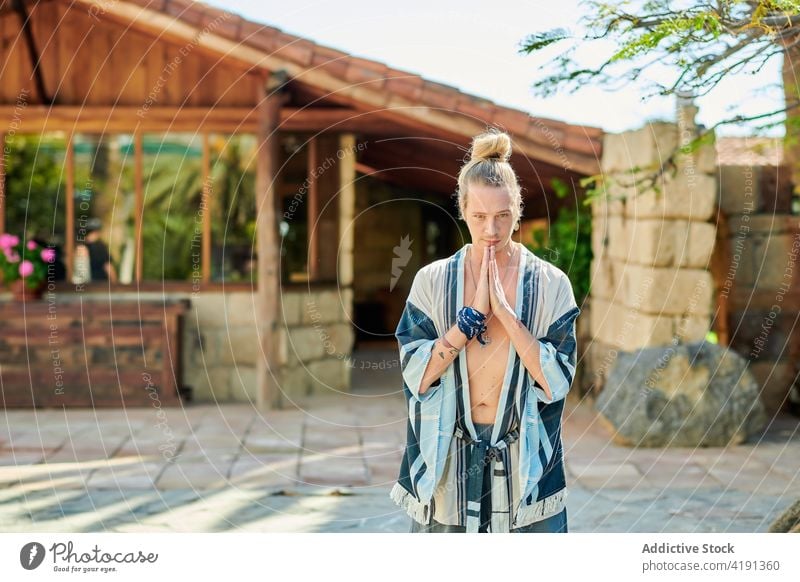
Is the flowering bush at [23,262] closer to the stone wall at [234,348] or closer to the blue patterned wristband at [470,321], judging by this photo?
the stone wall at [234,348]

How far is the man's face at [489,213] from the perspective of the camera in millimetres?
3072

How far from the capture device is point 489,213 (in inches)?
121

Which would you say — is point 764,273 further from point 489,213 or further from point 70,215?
point 489,213

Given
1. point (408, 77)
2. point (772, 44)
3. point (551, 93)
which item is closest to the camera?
point (772, 44)

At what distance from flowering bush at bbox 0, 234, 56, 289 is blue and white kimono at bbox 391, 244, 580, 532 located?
21.0ft

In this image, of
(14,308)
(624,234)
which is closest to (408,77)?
(624,234)

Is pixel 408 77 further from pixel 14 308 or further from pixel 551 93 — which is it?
pixel 14 308

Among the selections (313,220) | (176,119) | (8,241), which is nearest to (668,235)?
(313,220)

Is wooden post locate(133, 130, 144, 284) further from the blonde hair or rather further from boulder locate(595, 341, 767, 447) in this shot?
the blonde hair

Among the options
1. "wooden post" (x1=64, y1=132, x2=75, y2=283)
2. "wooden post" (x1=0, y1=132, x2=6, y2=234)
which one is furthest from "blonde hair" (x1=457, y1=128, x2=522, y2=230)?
"wooden post" (x1=0, y1=132, x2=6, y2=234)

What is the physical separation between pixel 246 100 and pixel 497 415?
648 centimetres

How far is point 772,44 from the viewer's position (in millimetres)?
4535

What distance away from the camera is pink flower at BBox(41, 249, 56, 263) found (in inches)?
357
